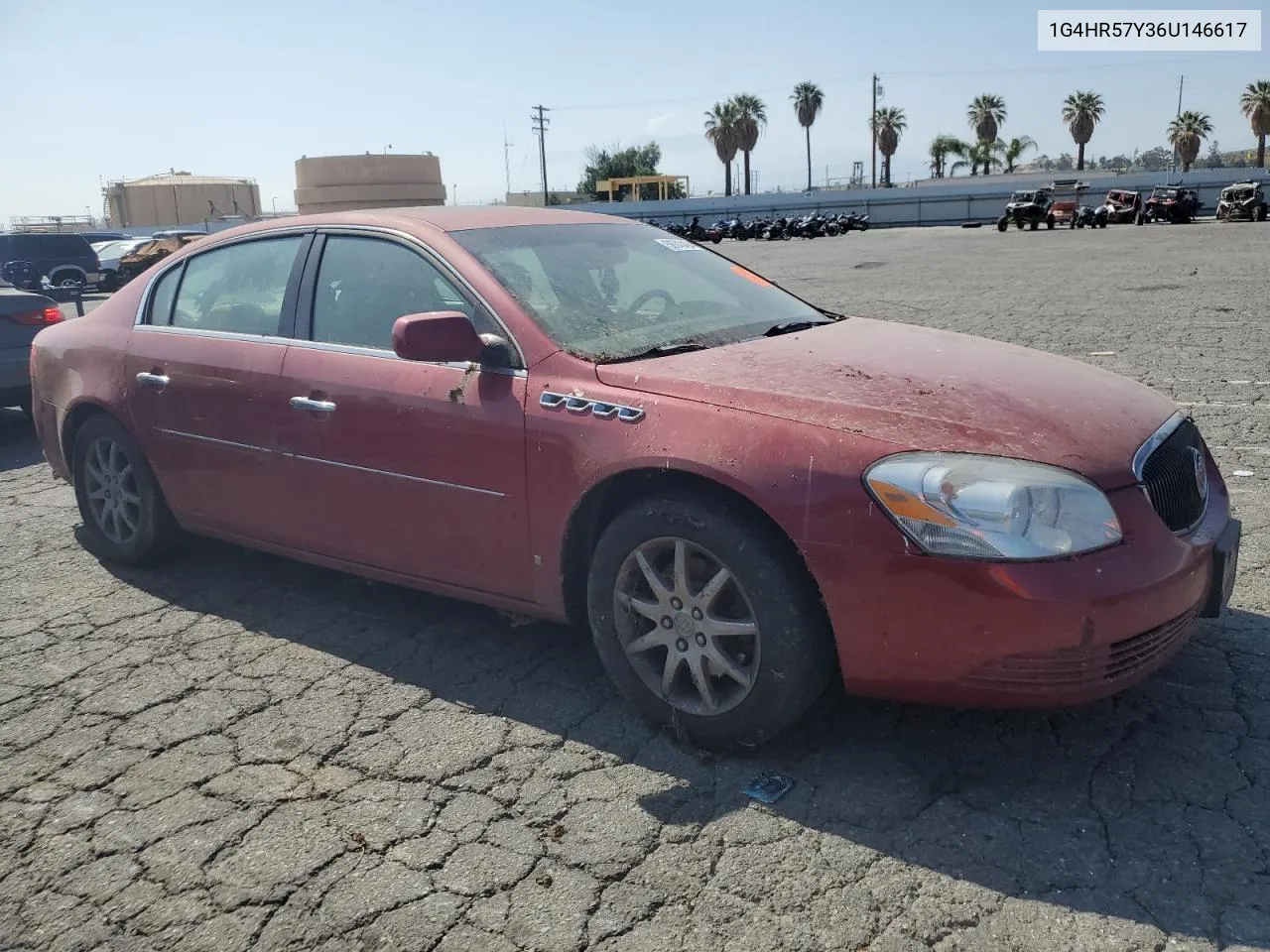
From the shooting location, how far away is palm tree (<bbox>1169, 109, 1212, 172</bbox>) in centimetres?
8106

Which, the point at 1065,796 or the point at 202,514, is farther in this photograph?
the point at 202,514

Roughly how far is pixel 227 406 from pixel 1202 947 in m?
3.66

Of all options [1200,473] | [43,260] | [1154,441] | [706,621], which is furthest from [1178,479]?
[43,260]

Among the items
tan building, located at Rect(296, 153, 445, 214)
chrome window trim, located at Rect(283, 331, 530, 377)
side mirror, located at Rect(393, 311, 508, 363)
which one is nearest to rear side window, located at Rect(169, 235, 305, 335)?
chrome window trim, located at Rect(283, 331, 530, 377)

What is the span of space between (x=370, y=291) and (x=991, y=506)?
2.43 m

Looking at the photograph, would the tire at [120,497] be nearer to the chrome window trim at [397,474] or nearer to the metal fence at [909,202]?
the chrome window trim at [397,474]

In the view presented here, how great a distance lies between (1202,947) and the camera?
2.13 m

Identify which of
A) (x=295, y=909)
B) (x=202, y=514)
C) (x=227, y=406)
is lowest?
(x=295, y=909)

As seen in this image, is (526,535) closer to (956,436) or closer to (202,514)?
(956,436)

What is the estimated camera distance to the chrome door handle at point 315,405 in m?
3.72

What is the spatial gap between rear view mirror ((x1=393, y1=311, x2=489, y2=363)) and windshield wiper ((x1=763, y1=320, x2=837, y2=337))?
3.51 feet

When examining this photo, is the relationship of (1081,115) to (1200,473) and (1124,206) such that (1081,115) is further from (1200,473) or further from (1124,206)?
(1200,473)

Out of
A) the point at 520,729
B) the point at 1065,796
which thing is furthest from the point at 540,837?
the point at 1065,796

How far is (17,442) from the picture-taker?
26.7ft
